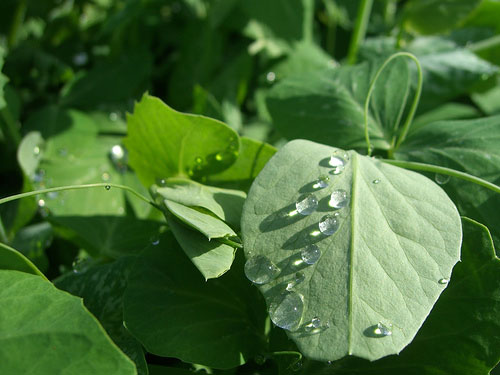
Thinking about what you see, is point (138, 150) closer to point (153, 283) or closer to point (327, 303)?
point (153, 283)

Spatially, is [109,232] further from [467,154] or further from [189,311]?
[467,154]

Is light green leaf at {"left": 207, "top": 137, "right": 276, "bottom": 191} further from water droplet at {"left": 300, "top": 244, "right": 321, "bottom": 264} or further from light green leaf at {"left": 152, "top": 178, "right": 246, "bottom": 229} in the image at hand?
water droplet at {"left": 300, "top": 244, "right": 321, "bottom": 264}

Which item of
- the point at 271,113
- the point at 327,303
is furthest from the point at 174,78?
the point at 327,303

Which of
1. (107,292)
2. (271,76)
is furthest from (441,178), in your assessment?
(271,76)

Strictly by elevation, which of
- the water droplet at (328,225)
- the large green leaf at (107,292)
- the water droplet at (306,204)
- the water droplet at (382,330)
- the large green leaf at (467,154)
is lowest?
the large green leaf at (107,292)

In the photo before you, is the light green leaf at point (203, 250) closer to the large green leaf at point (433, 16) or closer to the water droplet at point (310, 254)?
the water droplet at point (310, 254)

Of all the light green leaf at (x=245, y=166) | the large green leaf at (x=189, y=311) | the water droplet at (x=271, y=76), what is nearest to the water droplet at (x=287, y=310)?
the large green leaf at (x=189, y=311)

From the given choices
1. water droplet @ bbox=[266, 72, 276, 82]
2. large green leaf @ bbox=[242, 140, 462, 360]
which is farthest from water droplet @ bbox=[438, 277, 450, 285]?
water droplet @ bbox=[266, 72, 276, 82]
